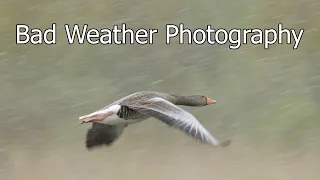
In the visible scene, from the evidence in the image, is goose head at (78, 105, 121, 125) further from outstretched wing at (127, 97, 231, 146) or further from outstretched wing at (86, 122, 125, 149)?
outstretched wing at (86, 122, 125, 149)

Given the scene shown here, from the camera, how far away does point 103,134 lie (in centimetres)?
187

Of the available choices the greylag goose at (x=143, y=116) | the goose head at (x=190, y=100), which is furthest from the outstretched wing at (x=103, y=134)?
the goose head at (x=190, y=100)

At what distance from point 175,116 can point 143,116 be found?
164 mm

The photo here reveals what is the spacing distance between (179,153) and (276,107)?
1.59ft

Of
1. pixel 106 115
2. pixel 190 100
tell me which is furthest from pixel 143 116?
pixel 190 100

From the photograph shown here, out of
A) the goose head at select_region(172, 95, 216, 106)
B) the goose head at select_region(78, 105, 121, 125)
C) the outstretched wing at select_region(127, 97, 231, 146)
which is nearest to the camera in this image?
the outstretched wing at select_region(127, 97, 231, 146)

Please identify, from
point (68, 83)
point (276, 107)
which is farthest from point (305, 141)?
point (68, 83)

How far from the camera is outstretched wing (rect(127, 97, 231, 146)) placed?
1.44 m

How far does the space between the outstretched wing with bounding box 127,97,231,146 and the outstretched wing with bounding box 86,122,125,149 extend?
237 millimetres

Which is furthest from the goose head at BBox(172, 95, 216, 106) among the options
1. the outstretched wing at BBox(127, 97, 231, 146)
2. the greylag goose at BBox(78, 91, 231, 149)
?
the outstretched wing at BBox(127, 97, 231, 146)

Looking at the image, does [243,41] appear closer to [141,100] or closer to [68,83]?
[68,83]

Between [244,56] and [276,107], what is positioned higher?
[244,56]

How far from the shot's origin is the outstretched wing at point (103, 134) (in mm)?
1851

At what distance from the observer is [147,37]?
2656 millimetres
